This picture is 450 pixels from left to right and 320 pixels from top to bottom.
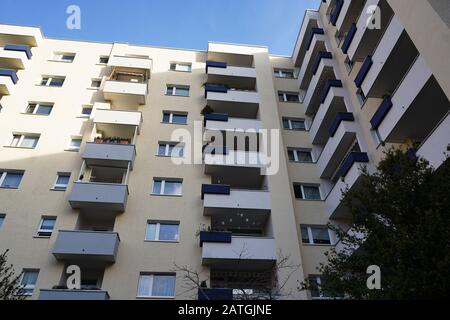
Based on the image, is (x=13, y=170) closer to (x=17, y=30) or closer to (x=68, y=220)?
(x=68, y=220)

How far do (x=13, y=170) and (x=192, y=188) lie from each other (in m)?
9.09

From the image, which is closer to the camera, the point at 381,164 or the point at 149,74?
the point at 381,164

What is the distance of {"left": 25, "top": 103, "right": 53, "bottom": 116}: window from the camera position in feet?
71.6

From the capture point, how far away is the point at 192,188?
19.0 m

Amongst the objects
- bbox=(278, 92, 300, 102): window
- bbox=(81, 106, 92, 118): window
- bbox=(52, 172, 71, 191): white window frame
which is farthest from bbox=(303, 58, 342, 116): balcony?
bbox=(52, 172, 71, 191): white window frame

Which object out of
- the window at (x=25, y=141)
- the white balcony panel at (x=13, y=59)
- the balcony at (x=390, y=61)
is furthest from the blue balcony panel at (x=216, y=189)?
the white balcony panel at (x=13, y=59)

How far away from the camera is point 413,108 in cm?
1386

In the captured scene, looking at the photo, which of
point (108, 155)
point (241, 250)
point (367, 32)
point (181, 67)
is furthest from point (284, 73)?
point (241, 250)

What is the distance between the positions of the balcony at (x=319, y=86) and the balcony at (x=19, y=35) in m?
19.6

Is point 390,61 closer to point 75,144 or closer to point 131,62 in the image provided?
point 131,62

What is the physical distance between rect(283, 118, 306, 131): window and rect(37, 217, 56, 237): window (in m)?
14.8

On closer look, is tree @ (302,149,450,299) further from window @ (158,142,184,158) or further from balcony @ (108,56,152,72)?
balcony @ (108,56,152,72)

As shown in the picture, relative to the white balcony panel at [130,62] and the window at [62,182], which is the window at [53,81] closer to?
the white balcony panel at [130,62]
